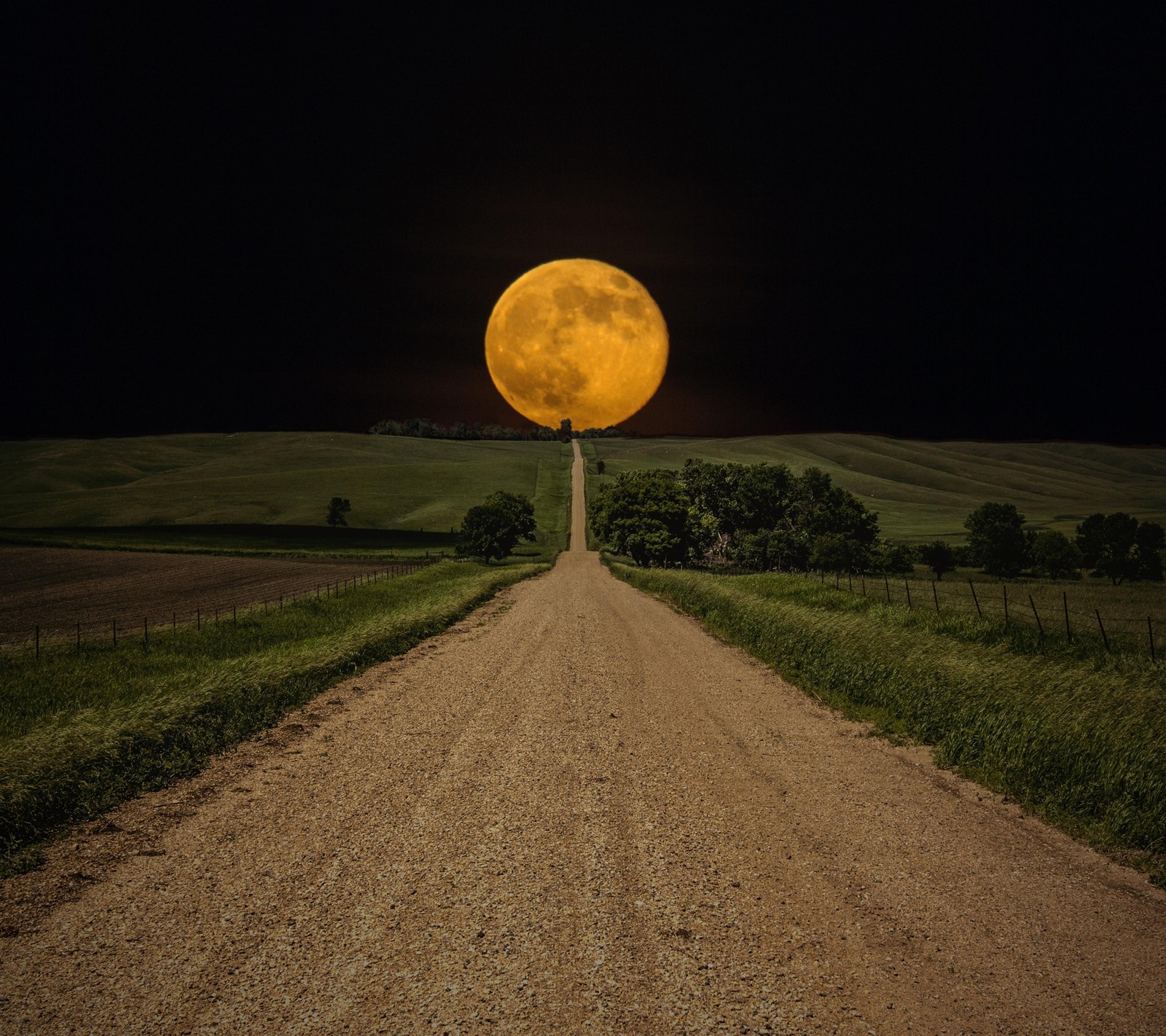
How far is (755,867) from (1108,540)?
9780 centimetres

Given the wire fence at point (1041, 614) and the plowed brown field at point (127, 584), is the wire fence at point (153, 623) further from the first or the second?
the wire fence at point (1041, 614)

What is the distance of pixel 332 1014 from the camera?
230 inches

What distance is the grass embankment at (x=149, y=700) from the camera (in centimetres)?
1007

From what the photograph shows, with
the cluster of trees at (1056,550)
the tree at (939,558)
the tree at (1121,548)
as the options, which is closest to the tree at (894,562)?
the tree at (939,558)

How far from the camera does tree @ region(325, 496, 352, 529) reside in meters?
114

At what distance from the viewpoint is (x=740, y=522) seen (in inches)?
3898

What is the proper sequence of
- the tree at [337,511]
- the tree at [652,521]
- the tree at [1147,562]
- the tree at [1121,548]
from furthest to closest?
the tree at [337,511] < the tree at [652,521] < the tree at [1121,548] < the tree at [1147,562]

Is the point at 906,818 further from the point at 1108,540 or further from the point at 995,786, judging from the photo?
the point at 1108,540

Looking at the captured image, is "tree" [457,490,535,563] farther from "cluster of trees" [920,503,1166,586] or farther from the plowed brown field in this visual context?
"cluster of trees" [920,503,1166,586]

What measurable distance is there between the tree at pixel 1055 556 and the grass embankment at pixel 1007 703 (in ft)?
240

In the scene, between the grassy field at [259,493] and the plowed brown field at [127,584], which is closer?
the plowed brown field at [127,584]

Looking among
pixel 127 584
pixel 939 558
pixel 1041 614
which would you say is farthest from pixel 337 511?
pixel 1041 614

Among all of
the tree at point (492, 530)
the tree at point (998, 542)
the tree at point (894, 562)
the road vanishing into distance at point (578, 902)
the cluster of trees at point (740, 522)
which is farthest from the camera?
the tree at point (894, 562)

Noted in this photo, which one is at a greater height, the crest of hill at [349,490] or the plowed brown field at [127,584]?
the crest of hill at [349,490]
